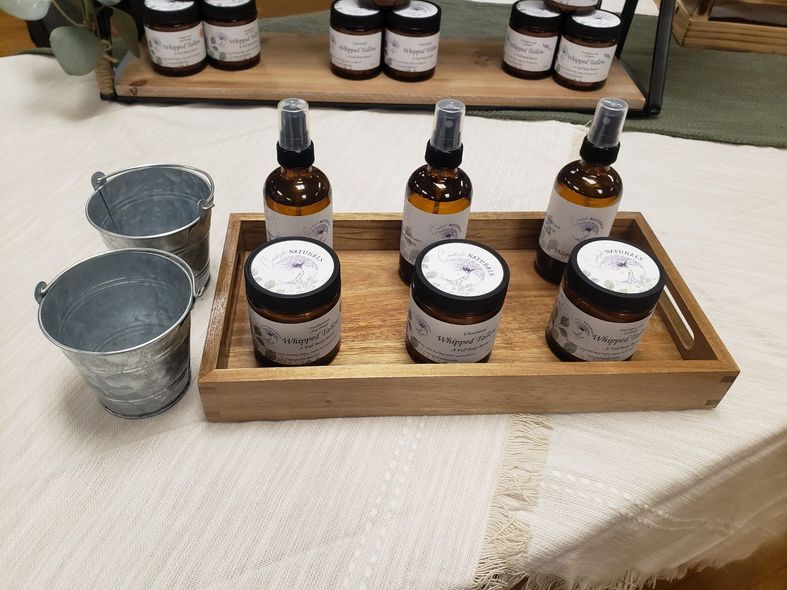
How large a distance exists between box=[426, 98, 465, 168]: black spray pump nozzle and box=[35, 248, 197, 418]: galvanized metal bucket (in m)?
0.18

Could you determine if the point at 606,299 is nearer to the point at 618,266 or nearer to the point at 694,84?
the point at 618,266

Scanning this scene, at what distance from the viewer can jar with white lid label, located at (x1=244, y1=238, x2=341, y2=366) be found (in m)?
0.37

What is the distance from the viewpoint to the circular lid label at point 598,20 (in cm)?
75

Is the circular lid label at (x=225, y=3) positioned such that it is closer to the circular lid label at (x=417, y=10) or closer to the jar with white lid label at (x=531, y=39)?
the circular lid label at (x=417, y=10)

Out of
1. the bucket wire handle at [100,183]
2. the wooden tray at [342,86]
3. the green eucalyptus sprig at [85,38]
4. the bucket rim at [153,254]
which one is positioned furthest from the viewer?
the wooden tray at [342,86]

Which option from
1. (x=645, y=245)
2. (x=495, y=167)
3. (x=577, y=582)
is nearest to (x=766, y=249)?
(x=645, y=245)

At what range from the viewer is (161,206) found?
0.51 meters

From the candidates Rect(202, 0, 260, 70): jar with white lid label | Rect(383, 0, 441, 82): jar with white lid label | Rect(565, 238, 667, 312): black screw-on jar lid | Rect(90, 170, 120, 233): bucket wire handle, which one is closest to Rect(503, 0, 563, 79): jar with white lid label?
Rect(383, 0, 441, 82): jar with white lid label

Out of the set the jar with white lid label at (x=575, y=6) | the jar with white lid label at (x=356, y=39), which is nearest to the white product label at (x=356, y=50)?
the jar with white lid label at (x=356, y=39)

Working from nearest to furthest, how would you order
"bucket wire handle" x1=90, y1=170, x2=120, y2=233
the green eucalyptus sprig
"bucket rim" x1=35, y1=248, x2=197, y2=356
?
"bucket rim" x1=35, y1=248, x2=197, y2=356 < "bucket wire handle" x1=90, y1=170, x2=120, y2=233 < the green eucalyptus sprig

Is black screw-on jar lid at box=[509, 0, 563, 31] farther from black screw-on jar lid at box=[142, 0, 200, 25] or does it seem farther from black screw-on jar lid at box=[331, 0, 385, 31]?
black screw-on jar lid at box=[142, 0, 200, 25]

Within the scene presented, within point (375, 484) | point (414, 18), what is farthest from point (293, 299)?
point (414, 18)

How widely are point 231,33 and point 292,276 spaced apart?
52 centimetres

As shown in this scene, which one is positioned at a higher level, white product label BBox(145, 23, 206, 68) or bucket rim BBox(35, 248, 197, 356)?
bucket rim BBox(35, 248, 197, 356)
